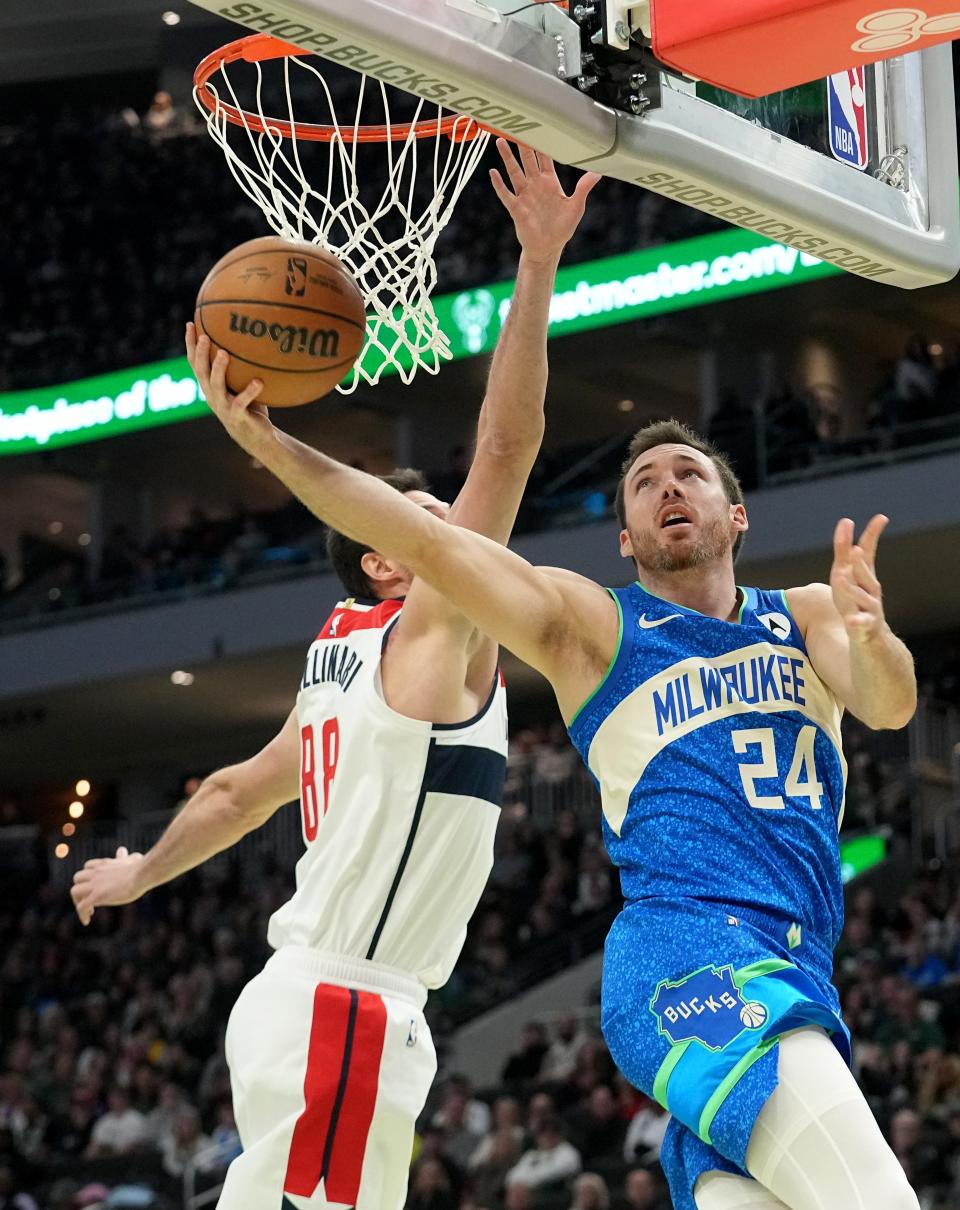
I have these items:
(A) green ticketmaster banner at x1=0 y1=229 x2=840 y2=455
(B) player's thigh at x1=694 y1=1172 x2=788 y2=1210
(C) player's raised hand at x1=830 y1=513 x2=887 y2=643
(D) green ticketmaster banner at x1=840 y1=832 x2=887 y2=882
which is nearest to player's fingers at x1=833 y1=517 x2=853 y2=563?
(C) player's raised hand at x1=830 y1=513 x2=887 y2=643

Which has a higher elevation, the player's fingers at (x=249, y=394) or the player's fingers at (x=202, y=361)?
the player's fingers at (x=202, y=361)

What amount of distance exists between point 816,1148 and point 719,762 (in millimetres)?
762

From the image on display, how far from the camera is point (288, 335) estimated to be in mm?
3645

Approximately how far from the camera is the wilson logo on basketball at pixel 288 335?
11.8ft

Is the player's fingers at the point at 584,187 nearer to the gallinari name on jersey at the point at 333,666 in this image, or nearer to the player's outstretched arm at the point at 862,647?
the player's outstretched arm at the point at 862,647

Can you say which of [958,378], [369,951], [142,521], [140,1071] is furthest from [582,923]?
[369,951]

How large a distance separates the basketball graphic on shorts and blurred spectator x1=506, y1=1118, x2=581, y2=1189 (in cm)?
844

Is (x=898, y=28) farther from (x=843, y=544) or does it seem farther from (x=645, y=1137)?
Result: (x=645, y=1137)

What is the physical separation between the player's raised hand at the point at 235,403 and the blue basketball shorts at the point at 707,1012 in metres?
1.17

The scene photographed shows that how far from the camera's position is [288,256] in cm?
382

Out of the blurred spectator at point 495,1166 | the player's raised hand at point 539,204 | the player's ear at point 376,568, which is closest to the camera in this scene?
the player's raised hand at point 539,204

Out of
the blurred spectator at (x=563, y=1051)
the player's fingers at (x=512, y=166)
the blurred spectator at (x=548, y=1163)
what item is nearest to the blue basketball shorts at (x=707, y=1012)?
the player's fingers at (x=512, y=166)

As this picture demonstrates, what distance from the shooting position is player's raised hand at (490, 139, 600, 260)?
401 cm

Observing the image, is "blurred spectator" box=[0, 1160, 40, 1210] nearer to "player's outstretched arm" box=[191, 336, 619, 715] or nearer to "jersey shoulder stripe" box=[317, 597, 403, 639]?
"jersey shoulder stripe" box=[317, 597, 403, 639]
